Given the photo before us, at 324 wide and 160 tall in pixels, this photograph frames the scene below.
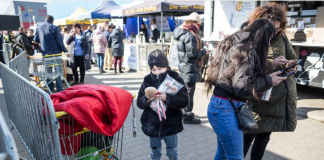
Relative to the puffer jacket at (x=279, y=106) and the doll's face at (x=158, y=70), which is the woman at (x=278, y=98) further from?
the doll's face at (x=158, y=70)

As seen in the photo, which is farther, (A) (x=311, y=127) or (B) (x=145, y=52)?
(B) (x=145, y=52)

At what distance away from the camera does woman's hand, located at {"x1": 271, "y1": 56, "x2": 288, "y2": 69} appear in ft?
7.84

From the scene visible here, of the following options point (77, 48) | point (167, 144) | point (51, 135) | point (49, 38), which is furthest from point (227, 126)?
point (77, 48)

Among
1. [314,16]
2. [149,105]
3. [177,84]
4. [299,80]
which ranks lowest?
[299,80]

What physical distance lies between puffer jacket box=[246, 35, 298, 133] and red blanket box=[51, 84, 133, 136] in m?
1.46

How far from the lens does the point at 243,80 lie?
1943mm

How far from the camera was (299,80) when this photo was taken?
612cm

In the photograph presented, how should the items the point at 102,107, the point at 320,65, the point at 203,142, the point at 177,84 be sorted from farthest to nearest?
the point at 320,65 < the point at 203,142 < the point at 177,84 < the point at 102,107

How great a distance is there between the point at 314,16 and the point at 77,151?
6.71 m

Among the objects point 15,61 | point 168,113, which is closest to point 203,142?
point 168,113

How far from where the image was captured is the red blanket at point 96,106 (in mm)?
1946

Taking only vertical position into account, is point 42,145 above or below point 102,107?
below

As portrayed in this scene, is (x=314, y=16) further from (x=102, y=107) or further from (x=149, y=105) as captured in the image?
(x=102, y=107)

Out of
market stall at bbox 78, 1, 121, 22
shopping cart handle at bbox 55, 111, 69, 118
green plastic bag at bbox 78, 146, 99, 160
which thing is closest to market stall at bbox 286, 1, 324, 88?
green plastic bag at bbox 78, 146, 99, 160
